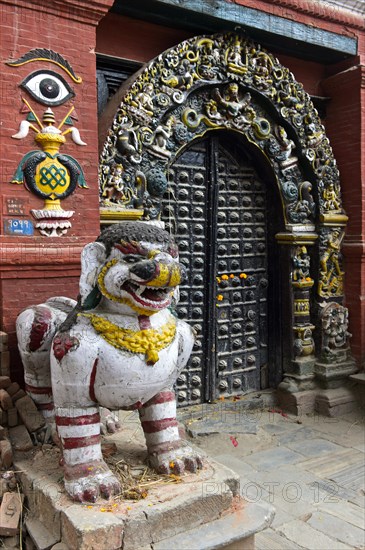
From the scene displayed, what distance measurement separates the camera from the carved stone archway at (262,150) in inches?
180

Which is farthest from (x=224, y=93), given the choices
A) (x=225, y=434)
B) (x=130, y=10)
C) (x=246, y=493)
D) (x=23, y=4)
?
(x=246, y=493)

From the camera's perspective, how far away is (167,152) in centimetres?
482

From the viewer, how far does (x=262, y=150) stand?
18.3 ft

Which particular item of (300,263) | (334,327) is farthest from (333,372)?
(300,263)

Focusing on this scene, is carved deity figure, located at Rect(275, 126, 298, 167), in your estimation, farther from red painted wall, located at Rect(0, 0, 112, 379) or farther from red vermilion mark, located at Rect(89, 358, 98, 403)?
red vermilion mark, located at Rect(89, 358, 98, 403)

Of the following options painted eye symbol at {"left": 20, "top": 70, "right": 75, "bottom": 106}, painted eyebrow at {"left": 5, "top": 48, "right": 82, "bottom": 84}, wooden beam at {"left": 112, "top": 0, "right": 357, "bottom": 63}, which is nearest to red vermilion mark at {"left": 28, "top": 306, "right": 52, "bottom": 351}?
painted eye symbol at {"left": 20, "top": 70, "right": 75, "bottom": 106}

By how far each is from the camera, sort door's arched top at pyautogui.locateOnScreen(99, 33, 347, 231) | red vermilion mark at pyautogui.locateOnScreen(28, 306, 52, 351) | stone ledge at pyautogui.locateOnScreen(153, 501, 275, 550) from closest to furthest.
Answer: stone ledge at pyautogui.locateOnScreen(153, 501, 275, 550) → red vermilion mark at pyautogui.locateOnScreen(28, 306, 52, 351) → door's arched top at pyautogui.locateOnScreen(99, 33, 347, 231)

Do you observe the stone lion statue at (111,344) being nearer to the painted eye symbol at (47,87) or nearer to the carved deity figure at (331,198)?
the painted eye symbol at (47,87)

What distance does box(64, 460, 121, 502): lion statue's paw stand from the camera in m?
2.55

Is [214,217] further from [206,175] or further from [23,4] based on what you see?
[23,4]

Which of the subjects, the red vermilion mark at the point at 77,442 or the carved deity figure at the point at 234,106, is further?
the carved deity figure at the point at 234,106

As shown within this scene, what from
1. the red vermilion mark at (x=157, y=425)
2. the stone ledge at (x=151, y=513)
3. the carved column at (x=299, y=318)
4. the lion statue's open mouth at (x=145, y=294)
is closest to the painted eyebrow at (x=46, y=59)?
the lion statue's open mouth at (x=145, y=294)

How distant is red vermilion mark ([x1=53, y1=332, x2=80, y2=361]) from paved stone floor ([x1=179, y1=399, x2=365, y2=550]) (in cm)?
198

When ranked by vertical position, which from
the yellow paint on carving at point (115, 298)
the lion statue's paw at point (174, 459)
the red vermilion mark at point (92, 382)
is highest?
the yellow paint on carving at point (115, 298)
